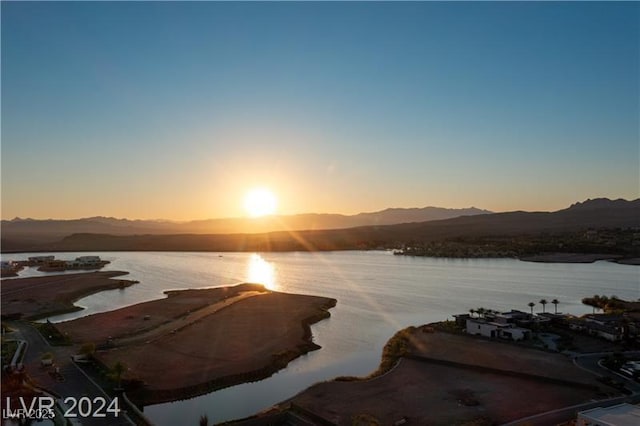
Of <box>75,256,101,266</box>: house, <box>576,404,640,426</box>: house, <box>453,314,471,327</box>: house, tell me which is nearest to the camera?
<box>576,404,640,426</box>: house

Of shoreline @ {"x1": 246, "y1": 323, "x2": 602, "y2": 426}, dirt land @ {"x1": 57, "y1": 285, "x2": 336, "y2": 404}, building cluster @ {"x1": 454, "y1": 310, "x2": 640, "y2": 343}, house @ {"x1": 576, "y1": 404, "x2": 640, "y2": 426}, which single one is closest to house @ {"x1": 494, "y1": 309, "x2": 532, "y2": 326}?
building cluster @ {"x1": 454, "y1": 310, "x2": 640, "y2": 343}

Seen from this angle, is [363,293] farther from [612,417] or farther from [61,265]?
[61,265]

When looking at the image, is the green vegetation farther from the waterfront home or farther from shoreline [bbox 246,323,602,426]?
shoreline [bbox 246,323,602,426]

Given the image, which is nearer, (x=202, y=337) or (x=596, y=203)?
(x=202, y=337)

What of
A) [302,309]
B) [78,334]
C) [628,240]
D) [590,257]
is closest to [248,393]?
[78,334]

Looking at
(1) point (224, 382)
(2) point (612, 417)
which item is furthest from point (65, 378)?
(2) point (612, 417)

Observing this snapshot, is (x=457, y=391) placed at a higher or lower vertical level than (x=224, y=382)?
higher

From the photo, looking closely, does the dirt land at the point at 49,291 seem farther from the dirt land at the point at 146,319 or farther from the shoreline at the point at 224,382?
the shoreline at the point at 224,382
